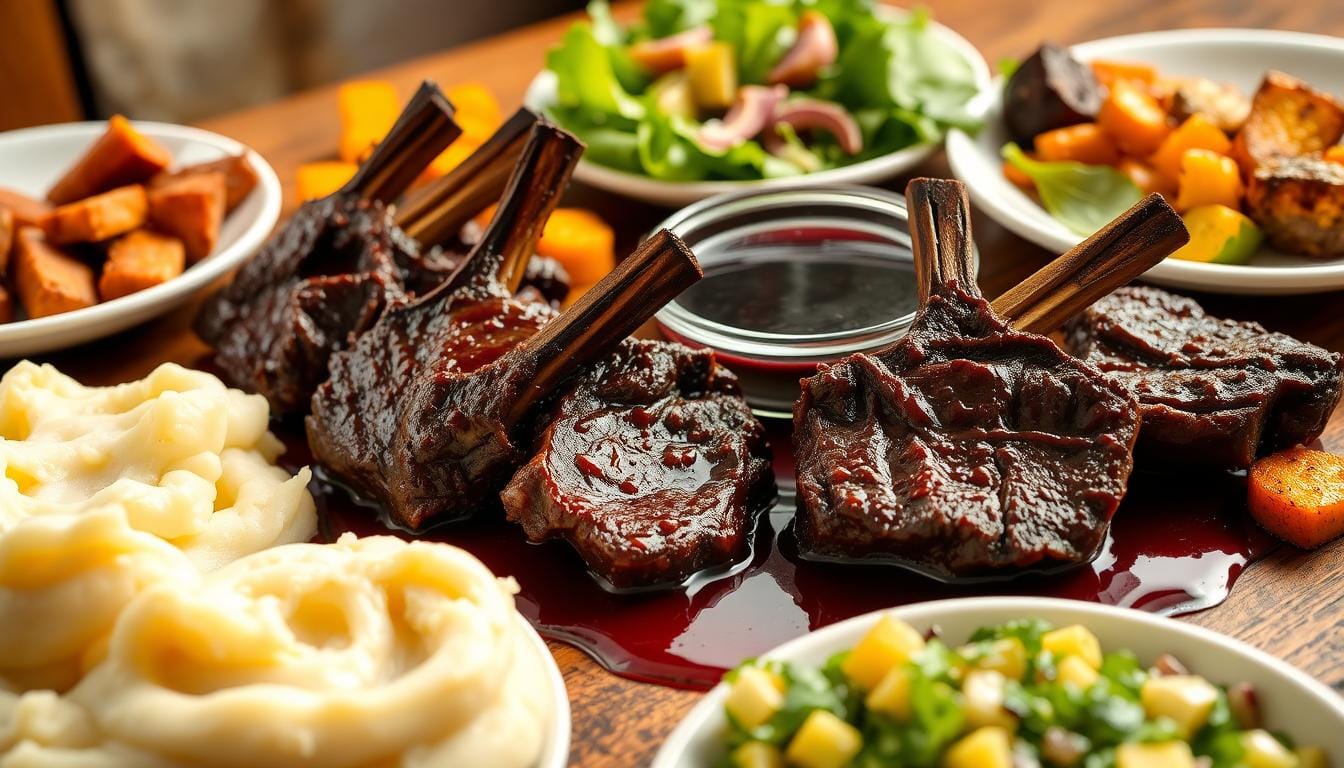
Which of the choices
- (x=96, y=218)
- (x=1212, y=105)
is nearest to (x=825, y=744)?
(x=96, y=218)

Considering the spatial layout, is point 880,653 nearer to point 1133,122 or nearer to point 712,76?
point 1133,122

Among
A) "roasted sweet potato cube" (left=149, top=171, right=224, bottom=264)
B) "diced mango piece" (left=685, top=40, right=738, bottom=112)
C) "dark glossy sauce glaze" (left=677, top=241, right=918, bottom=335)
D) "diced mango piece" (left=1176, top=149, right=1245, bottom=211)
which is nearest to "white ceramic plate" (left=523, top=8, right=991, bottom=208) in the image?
"dark glossy sauce glaze" (left=677, top=241, right=918, bottom=335)

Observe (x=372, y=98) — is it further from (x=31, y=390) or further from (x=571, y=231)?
(x=31, y=390)

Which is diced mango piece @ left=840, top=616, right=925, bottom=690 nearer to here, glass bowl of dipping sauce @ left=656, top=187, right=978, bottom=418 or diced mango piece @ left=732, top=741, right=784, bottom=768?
diced mango piece @ left=732, top=741, right=784, bottom=768

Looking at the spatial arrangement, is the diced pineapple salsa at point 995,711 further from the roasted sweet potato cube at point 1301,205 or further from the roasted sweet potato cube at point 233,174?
the roasted sweet potato cube at point 233,174

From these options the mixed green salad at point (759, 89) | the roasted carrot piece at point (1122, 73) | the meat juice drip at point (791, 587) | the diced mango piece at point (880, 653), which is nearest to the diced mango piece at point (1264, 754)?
the diced mango piece at point (880, 653)

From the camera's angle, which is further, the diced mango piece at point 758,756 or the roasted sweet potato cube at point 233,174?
the roasted sweet potato cube at point 233,174

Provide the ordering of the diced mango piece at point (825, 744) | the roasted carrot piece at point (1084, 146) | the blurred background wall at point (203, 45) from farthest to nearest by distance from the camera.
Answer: the blurred background wall at point (203, 45) → the roasted carrot piece at point (1084, 146) → the diced mango piece at point (825, 744)
